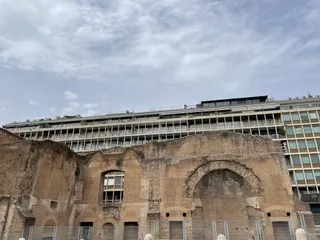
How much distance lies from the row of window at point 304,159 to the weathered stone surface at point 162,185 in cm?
2129

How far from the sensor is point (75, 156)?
57.6 feet

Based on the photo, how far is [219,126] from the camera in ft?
122

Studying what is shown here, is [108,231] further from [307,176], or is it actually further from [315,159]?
[315,159]

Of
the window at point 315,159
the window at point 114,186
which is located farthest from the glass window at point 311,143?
the window at point 114,186

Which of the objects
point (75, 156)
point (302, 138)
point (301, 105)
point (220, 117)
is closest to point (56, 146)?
point (75, 156)

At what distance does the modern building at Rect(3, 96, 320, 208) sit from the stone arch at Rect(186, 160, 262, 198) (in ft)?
66.6

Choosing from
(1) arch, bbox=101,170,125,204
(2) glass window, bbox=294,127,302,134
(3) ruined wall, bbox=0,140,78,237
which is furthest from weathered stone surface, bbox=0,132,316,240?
(2) glass window, bbox=294,127,302,134

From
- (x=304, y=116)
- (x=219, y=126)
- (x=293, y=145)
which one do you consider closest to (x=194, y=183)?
(x=219, y=126)

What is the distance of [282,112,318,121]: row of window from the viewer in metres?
35.6

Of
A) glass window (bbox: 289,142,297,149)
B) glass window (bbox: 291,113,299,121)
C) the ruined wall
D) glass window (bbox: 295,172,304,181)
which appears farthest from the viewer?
glass window (bbox: 291,113,299,121)

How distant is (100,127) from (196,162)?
2634cm

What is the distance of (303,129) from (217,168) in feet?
82.8

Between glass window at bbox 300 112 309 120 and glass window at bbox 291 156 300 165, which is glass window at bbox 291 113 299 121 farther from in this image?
glass window at bbox 291 156 300 165

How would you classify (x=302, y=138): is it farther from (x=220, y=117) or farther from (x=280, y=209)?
(x=280, y=209)
